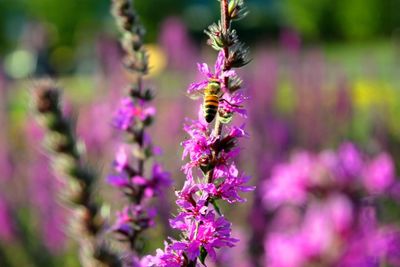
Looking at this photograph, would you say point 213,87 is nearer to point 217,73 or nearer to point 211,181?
point 217,73

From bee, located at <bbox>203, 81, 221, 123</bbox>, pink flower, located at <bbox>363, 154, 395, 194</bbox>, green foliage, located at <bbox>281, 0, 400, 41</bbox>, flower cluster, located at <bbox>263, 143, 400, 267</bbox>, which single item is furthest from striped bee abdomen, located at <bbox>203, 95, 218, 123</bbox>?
green foliage, located at <bbox>281, 0, 400, 41</bbox>

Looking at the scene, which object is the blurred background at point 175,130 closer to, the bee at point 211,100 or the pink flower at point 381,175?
the bee at point 211,100

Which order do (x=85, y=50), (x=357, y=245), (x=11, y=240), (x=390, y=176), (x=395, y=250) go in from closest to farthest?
(x=357, y=245), (x=395, y=250), (x=390, y=176), (x=11, y=240), (x=85, y=50)

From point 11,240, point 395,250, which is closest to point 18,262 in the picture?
point 11,240

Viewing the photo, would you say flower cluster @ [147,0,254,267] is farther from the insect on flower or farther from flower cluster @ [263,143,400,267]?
flower cluster @ [263,143,400,267]

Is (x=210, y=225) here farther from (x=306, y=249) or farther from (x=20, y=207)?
(x=20, y=207)

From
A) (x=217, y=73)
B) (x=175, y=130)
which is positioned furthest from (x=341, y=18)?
(x=217, y=73)
